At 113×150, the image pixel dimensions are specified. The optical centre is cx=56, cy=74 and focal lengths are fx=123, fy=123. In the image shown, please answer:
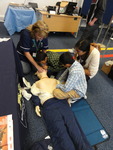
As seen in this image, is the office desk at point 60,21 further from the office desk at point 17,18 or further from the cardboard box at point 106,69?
the cardboard box at point 106,69

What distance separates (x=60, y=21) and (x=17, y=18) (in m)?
1.17

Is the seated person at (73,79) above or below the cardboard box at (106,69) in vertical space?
above

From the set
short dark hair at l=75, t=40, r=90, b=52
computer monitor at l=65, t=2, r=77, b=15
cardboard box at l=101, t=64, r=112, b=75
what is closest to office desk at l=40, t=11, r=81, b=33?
computer monitor at l=65, t=2, r=77, b=15

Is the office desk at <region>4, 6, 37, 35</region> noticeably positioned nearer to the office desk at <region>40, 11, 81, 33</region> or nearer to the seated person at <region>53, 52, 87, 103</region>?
the office desk at <region>40, 11, 81, 33</region>

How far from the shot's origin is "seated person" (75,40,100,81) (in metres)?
1.53

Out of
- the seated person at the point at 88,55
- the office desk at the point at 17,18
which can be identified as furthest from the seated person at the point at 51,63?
the office desk at the point at 17,18

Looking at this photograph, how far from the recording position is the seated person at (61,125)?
109 cm

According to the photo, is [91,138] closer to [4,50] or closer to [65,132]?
[65,132]

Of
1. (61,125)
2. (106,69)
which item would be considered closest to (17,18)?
(106,69)

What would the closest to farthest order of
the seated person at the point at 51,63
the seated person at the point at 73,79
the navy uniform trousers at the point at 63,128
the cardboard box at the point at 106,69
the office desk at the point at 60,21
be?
1. the navy uniform trousers at the point at 63,128
2. the seated person at the point at 73,79
3. the seated person at the point at 51,63
4. the cardboard box at the point at 106,69
5. the office desk at the point at 60,21

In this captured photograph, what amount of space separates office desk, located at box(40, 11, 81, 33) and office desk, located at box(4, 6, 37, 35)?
354mm

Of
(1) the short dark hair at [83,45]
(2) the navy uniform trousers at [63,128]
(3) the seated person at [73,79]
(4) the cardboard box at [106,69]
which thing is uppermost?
(1) the short dark hair at [83,45]

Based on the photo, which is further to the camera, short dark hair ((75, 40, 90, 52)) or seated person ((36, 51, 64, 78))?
seated person ((36, 51, 64, 78))

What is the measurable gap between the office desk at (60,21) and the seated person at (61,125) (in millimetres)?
2544
